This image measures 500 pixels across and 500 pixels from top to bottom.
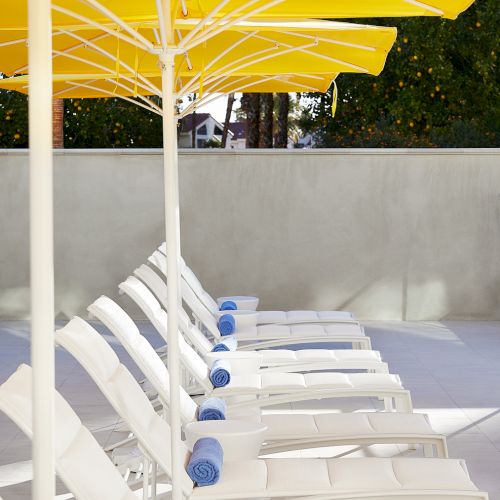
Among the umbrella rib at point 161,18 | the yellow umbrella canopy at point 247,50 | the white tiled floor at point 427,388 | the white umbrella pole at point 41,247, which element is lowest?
the white tiled floor at point 427,388

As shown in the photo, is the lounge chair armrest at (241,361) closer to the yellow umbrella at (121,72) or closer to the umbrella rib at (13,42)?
the yellow umbrella at (121,72)

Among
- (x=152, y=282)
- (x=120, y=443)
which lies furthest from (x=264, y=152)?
(x=120, y=443)

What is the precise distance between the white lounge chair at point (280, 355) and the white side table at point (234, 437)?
69.1 inches

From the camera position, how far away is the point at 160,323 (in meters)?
6.27

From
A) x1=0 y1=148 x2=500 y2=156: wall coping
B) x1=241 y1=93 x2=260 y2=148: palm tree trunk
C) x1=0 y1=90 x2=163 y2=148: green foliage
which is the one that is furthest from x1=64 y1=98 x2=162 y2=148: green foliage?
x1=0 y1=148 x2=500 y2=156: wall coping

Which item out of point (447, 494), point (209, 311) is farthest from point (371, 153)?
point (447, 494)

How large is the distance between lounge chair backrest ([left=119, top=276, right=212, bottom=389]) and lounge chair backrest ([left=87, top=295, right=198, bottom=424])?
617 millimetres

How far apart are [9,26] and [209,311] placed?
3.38m

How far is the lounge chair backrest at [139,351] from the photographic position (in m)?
4.95

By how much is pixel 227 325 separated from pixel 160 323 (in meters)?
1.61

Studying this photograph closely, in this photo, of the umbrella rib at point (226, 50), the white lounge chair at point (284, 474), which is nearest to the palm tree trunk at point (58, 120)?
the umbrella rib at point (226, 50)

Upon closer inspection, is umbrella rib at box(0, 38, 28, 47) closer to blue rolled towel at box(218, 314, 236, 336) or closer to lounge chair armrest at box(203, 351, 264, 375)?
lounge chair armrest at box(203, 351, 264, 375)

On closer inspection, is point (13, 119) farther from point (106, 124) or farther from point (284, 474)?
point (284, 474)

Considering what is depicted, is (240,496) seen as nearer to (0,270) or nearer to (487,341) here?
(487,341)
